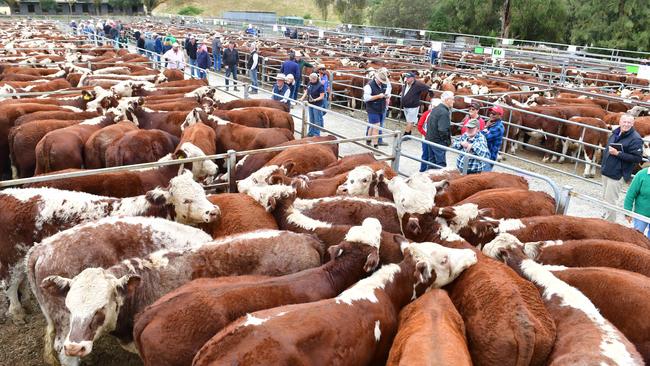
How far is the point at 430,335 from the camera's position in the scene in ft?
10.1

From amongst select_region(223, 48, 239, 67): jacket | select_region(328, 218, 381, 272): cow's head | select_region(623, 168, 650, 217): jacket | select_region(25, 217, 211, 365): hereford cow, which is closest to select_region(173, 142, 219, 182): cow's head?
select_region(25, 217, 211, 365): hereford cow

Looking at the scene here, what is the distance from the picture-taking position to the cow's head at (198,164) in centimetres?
654

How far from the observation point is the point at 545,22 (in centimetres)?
3731

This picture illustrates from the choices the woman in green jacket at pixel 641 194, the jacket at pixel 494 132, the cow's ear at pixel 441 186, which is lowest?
the woman in green jacket at pixel 641 194

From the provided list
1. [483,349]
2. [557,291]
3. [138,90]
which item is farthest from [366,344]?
[138,90]

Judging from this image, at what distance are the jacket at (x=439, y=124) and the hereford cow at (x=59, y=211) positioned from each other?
4.65 meters

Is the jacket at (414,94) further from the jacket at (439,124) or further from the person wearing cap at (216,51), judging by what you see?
the person wearing cap at (216,51)

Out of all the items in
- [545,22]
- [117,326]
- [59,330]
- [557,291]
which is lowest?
[59,330]

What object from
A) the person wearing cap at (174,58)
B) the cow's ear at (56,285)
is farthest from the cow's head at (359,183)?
the person wearing cap at (174,58)

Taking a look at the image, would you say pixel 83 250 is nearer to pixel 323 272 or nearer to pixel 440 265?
pixel 323 272

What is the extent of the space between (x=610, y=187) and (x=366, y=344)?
633 centimetres

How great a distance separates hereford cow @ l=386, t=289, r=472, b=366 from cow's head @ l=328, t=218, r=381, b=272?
1.46 ft

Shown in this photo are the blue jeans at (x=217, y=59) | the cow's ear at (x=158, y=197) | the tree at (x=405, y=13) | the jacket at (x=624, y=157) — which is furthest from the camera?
the tree at (x=405, y=13)

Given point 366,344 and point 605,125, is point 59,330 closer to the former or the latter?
point 366,344
